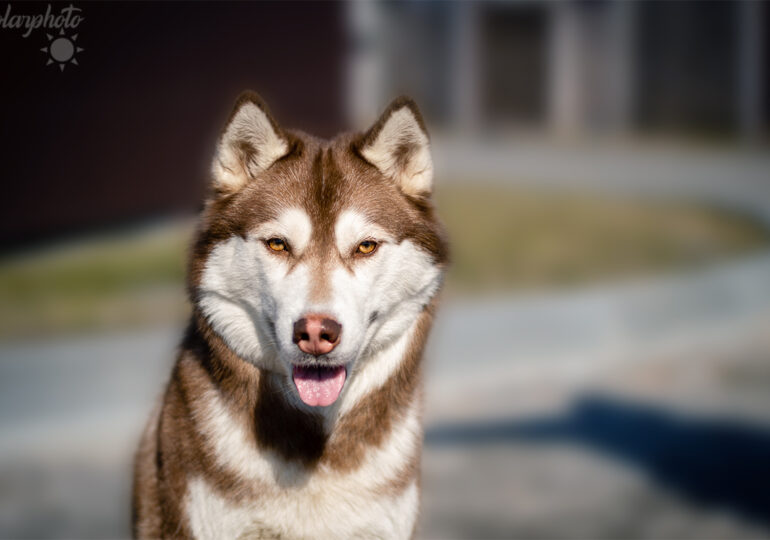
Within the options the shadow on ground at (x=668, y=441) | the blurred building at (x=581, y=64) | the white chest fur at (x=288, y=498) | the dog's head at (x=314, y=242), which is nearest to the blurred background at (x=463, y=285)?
the shadow on ground at (x=668, y=441)

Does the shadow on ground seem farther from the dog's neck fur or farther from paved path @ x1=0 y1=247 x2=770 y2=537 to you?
the dog's neck fur

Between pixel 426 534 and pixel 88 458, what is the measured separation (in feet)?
6.94

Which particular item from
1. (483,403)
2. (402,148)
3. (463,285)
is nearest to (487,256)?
(463,285)

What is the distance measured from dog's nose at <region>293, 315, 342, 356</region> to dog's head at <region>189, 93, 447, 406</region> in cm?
4

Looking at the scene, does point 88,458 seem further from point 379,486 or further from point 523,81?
point 523,81

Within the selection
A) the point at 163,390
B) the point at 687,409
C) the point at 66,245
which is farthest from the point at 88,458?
the point at 66,245

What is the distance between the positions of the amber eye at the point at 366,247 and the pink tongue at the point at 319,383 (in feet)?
1.30

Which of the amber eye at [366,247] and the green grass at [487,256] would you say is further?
the green grass at [487,256]

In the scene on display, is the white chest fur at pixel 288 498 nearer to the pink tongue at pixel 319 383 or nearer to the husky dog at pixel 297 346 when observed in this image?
the husky dog at pixel 297 346

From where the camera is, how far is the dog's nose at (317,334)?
2.60 m

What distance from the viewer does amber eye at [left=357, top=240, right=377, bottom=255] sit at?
2.93 meters

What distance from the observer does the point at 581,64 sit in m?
23.5

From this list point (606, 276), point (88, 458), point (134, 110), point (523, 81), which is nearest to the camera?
point (88, 458)

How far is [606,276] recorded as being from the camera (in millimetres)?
9461
